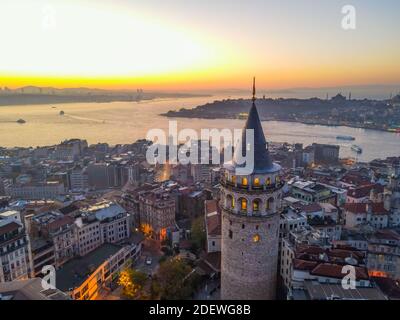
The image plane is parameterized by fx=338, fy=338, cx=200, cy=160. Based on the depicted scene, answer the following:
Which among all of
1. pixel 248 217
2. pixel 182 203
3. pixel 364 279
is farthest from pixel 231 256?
pixel 182 203

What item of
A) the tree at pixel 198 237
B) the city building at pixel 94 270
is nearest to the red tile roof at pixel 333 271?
the tree at pixel 198 237

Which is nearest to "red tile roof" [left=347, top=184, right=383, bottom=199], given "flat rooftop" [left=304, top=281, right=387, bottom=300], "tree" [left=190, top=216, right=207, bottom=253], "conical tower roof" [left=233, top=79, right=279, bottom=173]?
"tree" [left=190, top=216, right=207, bottom=253]

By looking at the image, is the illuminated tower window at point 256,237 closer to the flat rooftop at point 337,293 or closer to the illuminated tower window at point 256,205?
the illuminated tower window at point 256,205

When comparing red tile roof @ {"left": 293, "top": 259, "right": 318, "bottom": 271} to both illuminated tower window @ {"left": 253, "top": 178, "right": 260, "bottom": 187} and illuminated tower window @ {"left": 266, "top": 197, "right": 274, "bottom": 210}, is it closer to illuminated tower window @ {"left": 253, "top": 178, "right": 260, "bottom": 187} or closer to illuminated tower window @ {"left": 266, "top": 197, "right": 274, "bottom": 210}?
illuminated tower window @ {"left": 266, "top": 197, "right": 274, "bottom": 210}

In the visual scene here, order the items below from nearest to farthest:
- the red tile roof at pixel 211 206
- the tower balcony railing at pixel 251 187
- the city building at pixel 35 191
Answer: the tower balcony railing at pixel 251 187 → the red tile roof at pixel 211 206 → the city building at pixel 35 191
